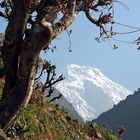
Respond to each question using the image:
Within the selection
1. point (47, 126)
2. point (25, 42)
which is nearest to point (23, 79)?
point (25, 42)

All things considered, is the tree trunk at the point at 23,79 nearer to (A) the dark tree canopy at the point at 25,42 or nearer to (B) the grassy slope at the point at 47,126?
(A) the dark tree canopy at the point at 25,42

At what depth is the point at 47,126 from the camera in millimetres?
23562

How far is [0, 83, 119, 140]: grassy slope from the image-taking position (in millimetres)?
20375

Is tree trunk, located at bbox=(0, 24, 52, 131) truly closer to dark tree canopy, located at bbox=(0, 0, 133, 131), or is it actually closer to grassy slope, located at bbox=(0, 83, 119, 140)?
dark tree canopy, located at bbox=(0, 0, 133, 131)

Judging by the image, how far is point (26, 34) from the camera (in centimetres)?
1366

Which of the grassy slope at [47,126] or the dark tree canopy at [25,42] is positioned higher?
the dark tree canopy at [25,42]

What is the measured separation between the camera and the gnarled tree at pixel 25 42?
1266 cm

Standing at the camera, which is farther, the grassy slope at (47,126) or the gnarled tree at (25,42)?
the grassy slope at (47,126)

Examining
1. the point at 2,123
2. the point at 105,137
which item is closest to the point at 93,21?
the point at 2,123

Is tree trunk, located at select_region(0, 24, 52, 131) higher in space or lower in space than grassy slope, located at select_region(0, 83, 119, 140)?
higher

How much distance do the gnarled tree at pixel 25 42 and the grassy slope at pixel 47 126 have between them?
193 inches

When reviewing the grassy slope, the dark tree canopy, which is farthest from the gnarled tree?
the grassy slope

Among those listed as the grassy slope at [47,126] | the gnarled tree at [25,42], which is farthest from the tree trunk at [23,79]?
the grassy slope at [47,126]

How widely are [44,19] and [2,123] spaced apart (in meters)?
2.89
